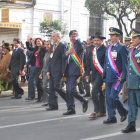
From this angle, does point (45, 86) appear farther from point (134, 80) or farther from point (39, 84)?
point (134, 80)

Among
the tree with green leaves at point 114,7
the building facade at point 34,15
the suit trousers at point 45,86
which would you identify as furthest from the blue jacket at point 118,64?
the building facade at point 34,15

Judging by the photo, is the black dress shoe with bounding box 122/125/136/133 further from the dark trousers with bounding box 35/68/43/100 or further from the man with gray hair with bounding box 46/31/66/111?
the dark trousers with bounding box 35/68/43/100

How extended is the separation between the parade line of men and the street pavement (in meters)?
0.24

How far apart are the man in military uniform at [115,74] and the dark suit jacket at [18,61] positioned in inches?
183

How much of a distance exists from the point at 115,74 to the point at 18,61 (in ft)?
16.7

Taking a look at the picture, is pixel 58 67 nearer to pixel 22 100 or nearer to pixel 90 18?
pixel 22 100

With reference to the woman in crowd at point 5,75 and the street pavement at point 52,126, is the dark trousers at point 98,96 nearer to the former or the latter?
the street pavement at point 52,126

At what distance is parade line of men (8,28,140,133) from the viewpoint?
6.13 meters

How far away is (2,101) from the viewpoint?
1050 centimetres

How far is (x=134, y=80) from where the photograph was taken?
19.8ft

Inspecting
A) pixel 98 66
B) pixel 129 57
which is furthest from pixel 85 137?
pixel 98 66

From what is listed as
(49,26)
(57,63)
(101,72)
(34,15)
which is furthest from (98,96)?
(34,15)

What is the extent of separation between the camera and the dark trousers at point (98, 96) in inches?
293

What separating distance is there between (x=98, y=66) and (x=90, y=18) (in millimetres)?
26944
